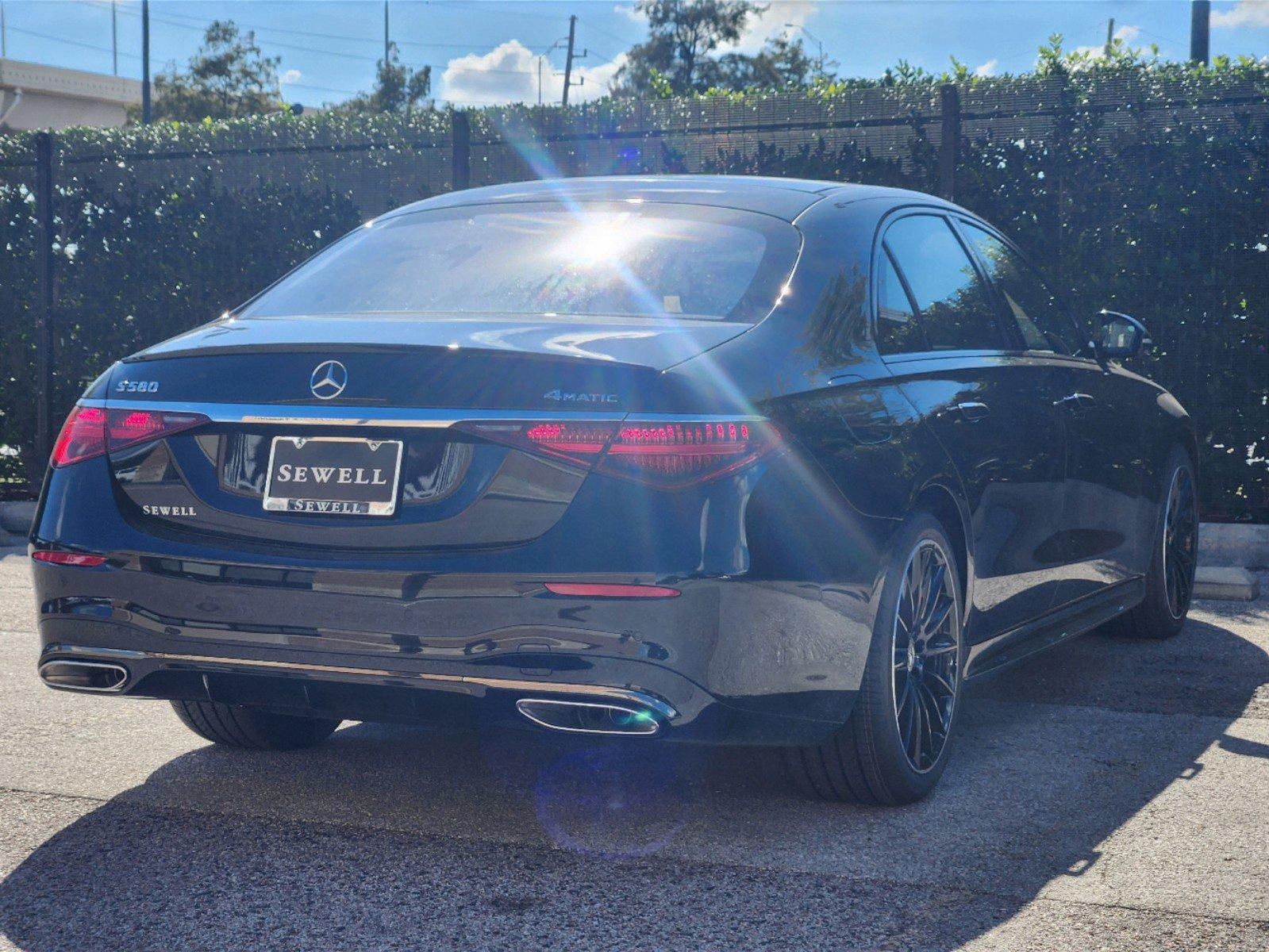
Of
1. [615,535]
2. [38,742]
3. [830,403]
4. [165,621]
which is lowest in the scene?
[38,742]

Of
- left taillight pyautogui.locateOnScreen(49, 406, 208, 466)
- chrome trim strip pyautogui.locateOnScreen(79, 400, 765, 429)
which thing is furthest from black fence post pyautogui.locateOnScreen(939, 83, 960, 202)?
left taillight pyautogui.locateOnScreen(49, 406, 208, 466)

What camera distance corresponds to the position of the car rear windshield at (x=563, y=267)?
388cm

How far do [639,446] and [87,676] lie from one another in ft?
4.82

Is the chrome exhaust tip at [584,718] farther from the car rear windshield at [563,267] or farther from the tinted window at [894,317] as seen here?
the tinted window at [894,317]

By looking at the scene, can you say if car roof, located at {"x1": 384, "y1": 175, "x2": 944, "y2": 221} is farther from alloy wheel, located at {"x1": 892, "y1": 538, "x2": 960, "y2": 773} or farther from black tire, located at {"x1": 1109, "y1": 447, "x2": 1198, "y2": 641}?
black tire, located at {"x1": 1109, "y1": 447, "x2": 1198, "y2": 641}

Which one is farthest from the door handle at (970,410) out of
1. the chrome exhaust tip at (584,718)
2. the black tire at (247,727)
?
the black tire at (247,727)

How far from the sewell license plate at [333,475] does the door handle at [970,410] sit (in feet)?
5.39

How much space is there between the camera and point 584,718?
3324 millimetres

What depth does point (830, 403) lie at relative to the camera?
3676mm

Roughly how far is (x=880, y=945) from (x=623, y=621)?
2.65ft

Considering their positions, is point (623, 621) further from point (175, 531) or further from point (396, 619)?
point (175, 531)

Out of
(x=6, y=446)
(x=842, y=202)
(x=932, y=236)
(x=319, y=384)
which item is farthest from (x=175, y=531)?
(x=6, y=446)

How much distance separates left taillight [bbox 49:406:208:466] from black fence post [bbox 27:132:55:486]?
24.0ft

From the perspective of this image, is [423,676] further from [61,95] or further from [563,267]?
[61,95]
